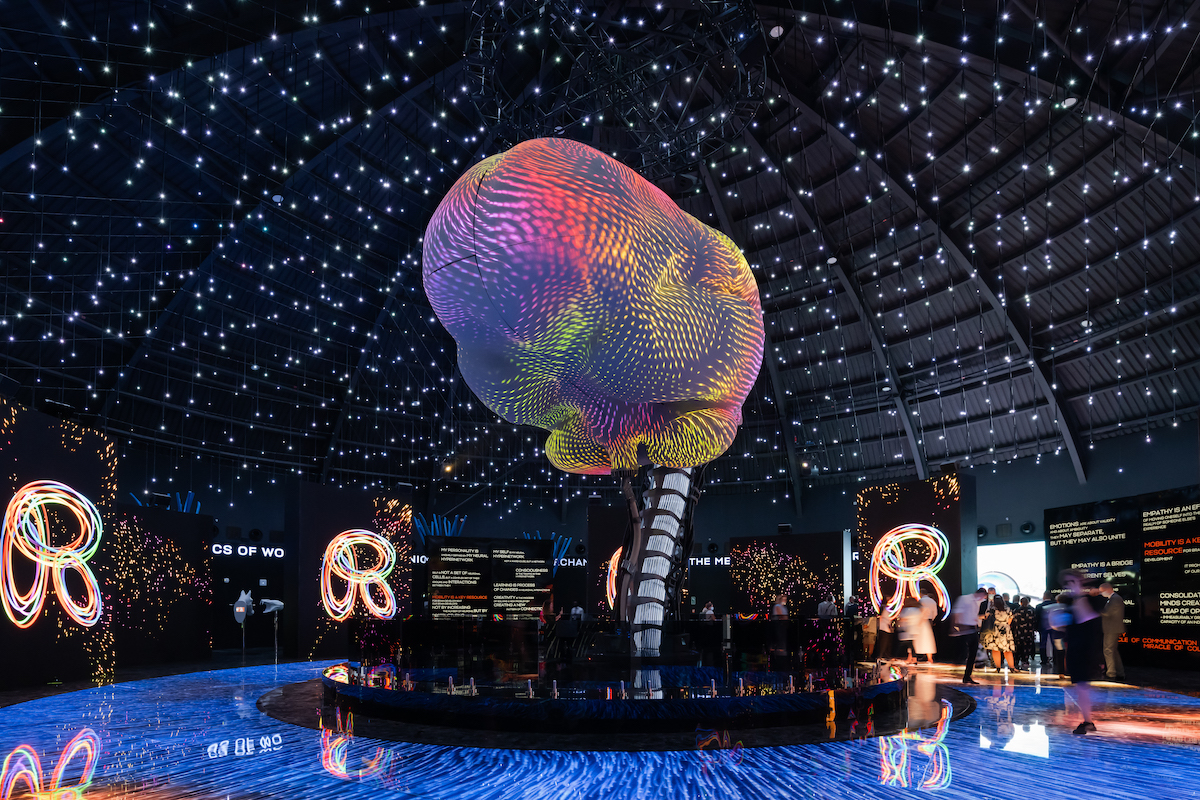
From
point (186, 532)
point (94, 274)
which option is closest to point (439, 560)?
point (186, 532)

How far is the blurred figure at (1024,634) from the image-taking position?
581 inches

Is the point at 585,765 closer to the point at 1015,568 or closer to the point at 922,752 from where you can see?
the point at 922,752

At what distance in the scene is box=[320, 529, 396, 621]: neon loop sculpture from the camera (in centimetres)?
1686

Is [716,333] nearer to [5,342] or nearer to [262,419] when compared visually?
[5,342]

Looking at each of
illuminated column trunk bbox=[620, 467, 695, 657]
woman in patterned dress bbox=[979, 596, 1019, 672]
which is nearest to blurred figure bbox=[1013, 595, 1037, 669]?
woman in patterned dress bbox=[979, 596, 1019, 672]

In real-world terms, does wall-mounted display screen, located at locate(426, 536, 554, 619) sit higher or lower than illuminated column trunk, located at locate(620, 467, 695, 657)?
lower

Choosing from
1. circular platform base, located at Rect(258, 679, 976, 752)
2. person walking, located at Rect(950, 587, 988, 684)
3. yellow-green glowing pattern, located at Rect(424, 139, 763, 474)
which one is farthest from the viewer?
person walking, located at Rect(950, 587, 988, 684)

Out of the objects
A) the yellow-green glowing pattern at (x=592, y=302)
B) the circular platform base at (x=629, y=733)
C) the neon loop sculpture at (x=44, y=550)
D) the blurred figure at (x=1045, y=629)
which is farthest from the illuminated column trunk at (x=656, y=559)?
the neon loop sculpture at (x=44, y=550)

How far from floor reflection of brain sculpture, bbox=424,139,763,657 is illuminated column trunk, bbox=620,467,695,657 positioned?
2 centimetres

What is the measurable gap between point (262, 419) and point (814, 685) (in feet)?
74.6

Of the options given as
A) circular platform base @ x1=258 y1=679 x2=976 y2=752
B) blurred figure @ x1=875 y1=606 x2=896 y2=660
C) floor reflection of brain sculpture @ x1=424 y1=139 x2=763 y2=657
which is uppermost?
floor reflection of brain sculpture @ x1=424 y1=139 x2=763 y2=657

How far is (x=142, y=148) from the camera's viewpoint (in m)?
17.3

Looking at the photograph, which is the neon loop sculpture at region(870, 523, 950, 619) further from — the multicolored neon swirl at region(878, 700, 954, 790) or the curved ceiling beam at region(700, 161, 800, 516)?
the multicolored neon swirl at region(878, 700, 954, 790)

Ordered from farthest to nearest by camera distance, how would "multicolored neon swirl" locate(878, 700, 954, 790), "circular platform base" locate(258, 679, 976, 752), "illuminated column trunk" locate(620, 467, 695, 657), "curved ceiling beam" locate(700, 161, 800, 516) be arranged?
1. "curved ceiling beam" locate(700, 161, 800, 516)
2. "illuminated column trunk" locate(620, 467, 695, 657)
3. "circular platform base" locate(258, 679, 976, 752)
4. "multicolored neon swirl" locate(878, 700, 954, 790)
